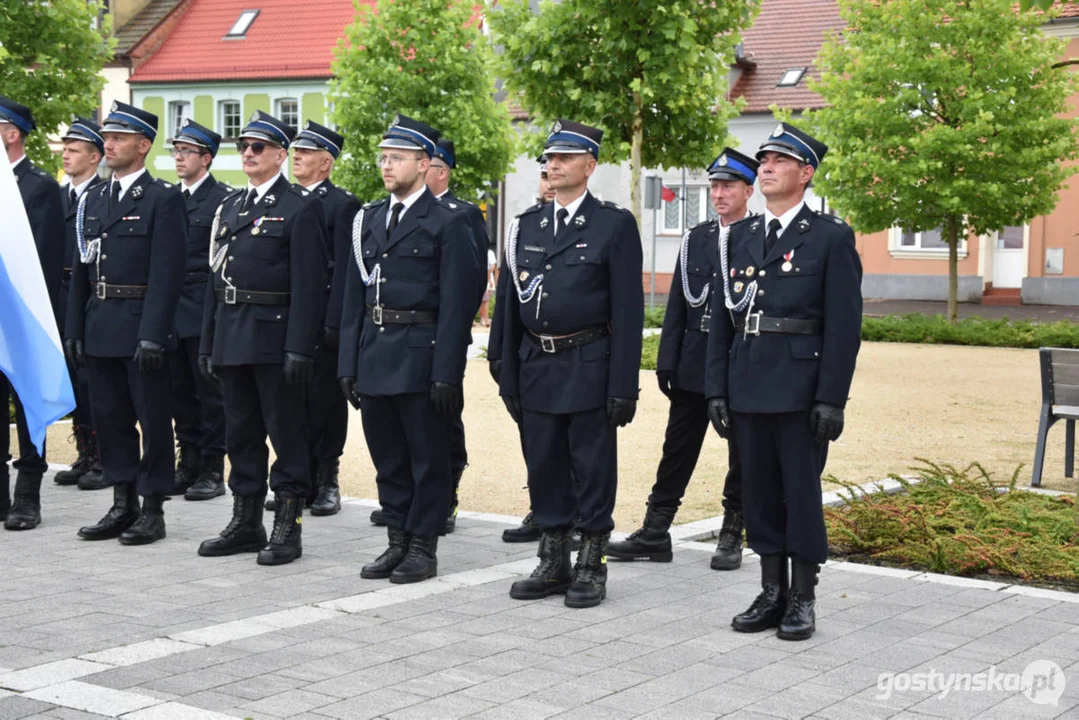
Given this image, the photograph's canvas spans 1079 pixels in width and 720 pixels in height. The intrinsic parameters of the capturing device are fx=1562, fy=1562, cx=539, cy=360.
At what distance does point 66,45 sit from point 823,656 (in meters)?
25.2

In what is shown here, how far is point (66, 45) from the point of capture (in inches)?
1118

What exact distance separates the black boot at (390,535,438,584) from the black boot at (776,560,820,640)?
191 centimetres

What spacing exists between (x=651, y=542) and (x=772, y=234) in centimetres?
219

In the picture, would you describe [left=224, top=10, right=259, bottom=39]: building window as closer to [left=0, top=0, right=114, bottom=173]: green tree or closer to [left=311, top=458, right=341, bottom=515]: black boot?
[left=0, top=0, right=114, bottom=173]: green tree

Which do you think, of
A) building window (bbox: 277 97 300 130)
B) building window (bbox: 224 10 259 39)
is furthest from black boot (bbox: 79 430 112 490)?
building window (bbox: 224 10 259 39)

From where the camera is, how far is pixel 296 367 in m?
8.05

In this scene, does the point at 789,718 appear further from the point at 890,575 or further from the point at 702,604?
the point at 890,575

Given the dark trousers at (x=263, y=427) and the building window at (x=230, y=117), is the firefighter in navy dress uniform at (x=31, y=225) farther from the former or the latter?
the building window at (x=230, y=117)

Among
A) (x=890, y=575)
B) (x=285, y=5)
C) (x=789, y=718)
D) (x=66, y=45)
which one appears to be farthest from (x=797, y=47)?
(x=789, y=718)

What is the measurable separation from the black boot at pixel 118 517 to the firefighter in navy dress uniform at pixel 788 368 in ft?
12.3

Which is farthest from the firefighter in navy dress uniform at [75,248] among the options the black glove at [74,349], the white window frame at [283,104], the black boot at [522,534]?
the white window frame at [283,104]

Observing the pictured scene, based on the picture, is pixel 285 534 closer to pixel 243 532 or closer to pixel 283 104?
pixel 243 532

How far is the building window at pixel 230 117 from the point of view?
48.9m

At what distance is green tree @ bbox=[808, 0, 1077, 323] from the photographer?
88.3ft
